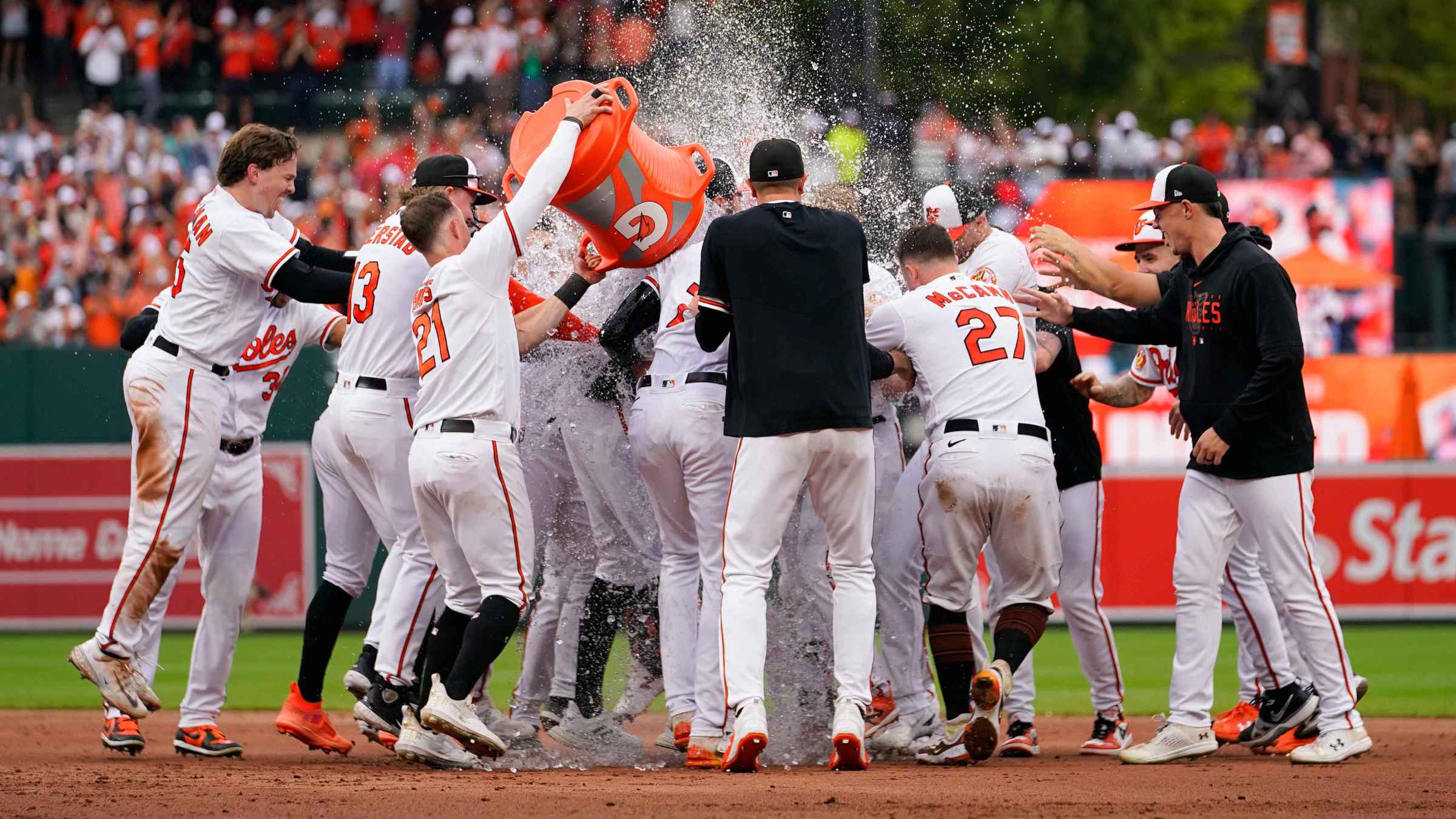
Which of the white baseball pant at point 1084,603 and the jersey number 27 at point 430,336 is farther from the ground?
the jersey number 27 at point 430,336

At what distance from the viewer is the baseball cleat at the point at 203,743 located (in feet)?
25.1

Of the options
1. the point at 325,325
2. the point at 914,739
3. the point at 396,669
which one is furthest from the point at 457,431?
the point at 914,739

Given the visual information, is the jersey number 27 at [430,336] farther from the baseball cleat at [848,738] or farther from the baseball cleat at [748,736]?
the baseball cleat at [848,738]

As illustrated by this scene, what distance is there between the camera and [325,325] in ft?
27.1

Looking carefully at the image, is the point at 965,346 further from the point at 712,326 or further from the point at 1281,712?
the point at 1281,712

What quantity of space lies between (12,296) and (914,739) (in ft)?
43.6

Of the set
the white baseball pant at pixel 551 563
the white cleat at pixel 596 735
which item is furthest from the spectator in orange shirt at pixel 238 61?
the white cleat at pixel 596 735

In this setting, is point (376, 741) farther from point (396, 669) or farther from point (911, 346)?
point (911, 346)

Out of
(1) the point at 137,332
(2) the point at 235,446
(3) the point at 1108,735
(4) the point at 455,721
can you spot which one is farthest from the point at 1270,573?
(1) the point at 137,332

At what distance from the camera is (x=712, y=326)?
6746 millimetres

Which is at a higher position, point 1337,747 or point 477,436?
point 477,436

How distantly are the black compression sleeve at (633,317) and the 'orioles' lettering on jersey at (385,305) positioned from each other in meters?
0.83

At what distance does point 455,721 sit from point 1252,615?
3.76 m

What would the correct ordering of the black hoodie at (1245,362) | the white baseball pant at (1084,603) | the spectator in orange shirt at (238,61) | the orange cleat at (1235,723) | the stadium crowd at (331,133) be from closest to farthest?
the black hoodie at (1245,362) < the white baseball pant at (1084,603) < the orange cleat at (1235,723) < the stadium crowd at (331,133) < the spectator in orange shirt at (238,61)
